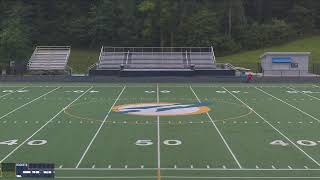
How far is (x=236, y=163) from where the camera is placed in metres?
15.6

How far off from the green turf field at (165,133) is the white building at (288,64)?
509 inches

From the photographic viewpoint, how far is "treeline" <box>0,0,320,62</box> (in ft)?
216

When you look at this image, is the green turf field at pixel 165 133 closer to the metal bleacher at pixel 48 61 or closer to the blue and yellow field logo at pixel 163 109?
the blue and yellow field logo at pixel 163 109

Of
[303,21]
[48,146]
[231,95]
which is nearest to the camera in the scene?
[48,146]

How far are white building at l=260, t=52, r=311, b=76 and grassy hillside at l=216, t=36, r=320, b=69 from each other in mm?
→ 8291

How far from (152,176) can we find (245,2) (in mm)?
64586

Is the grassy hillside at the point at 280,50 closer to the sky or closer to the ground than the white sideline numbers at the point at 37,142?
closer to the sky

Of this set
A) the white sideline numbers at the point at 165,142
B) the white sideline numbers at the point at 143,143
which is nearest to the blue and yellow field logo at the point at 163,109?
the white sideline numbers at the point at 165,142

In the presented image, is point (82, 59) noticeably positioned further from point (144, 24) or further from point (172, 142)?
point (172, 142)

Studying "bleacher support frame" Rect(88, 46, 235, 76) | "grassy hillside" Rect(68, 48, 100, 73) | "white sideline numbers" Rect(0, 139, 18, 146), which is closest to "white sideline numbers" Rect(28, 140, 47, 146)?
"white sideline numbers" Rect(0, 139, 18, 146)

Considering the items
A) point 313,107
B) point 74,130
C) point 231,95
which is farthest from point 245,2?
point 74,130

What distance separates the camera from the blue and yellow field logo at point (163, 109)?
82.2 ft

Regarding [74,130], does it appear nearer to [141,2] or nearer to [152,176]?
[152,176]

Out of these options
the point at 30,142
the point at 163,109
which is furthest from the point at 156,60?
the point at 30,142
